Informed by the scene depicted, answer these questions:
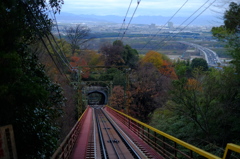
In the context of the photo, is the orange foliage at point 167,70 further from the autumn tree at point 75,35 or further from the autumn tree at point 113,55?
the autumn tree at point 75,35

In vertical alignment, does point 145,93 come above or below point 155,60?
below

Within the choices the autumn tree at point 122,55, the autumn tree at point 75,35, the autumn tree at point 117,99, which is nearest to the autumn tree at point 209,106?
the autumn tree at point 117,99

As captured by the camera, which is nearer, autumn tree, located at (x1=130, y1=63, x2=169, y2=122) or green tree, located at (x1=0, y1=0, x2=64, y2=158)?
green tree, located at (x1=0, y1=0, x2=64, y2=158)

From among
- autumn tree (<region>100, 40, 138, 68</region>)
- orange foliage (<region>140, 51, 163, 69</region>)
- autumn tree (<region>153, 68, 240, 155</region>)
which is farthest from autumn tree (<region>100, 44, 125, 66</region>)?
autumn tree (<region>153, 68, 240, 155</region>)

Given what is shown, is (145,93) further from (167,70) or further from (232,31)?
(232,31)

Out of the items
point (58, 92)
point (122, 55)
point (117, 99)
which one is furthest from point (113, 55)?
point (58, 92)

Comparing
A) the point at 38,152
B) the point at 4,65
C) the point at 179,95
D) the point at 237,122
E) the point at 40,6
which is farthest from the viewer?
the point at 179,95

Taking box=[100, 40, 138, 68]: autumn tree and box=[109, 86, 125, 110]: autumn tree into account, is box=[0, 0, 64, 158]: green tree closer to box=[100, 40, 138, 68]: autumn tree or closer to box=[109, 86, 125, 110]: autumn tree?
box=[109, 86, 125, 110]: autumn tree

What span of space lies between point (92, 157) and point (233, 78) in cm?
1089

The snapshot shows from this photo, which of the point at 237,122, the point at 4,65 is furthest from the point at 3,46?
the point at 237,122

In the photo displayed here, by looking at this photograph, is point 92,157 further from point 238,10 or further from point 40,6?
point 238,10

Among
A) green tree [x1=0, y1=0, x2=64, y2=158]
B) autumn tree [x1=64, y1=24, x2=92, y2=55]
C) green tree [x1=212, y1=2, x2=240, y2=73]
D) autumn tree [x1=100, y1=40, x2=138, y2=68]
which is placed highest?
autumn tree [x1=64, y1=24, x2=92, y2=55]

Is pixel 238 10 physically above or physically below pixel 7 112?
above

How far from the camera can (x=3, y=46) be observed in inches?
295
